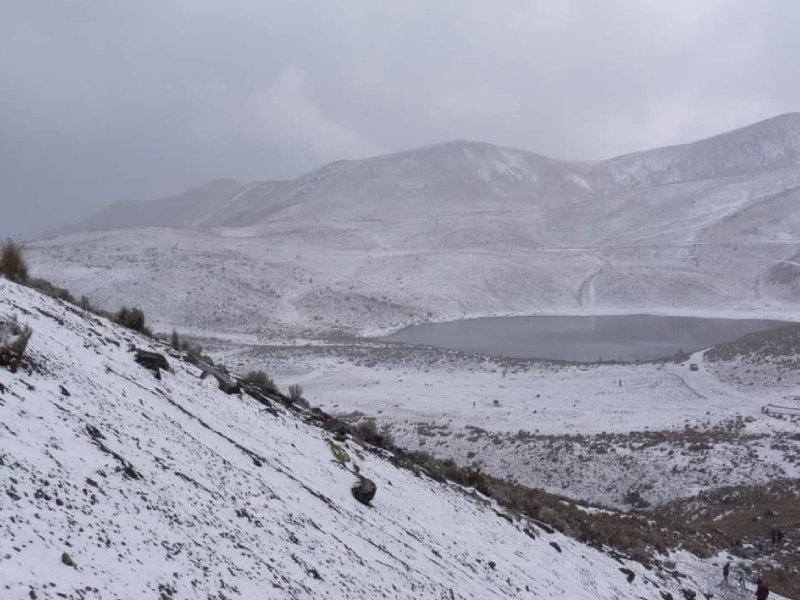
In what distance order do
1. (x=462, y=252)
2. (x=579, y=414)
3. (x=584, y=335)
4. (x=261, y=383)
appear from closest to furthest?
1. (x=261, y=383)
2. (x=579, y=414)
3. (x=584, y=335)
4. (x=462, y=252)

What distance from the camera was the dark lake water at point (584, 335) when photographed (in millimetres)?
43625

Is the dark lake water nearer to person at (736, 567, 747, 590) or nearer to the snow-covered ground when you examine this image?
the snow-covered ground

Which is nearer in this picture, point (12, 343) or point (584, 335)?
point (12, 343)

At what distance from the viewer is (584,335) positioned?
5078 cm

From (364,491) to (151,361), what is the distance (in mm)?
3248

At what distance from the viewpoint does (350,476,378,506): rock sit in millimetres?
8016

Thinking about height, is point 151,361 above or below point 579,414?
above

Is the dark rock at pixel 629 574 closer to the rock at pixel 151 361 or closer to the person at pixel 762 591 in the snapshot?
the person at pixel 762 591

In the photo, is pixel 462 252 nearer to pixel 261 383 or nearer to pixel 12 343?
pixel 261 383

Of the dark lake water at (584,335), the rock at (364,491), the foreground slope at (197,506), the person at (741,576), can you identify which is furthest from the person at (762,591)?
the dark lake water at (584,335)

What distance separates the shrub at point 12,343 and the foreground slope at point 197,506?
0.14 m

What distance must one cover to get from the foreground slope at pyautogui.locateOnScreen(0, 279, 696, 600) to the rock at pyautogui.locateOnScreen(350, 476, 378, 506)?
175 millimetres

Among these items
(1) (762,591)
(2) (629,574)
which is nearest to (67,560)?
(2) (629,574)

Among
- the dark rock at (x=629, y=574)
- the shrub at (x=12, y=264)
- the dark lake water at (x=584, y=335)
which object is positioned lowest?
the dark rock at (x=629, y=574)
